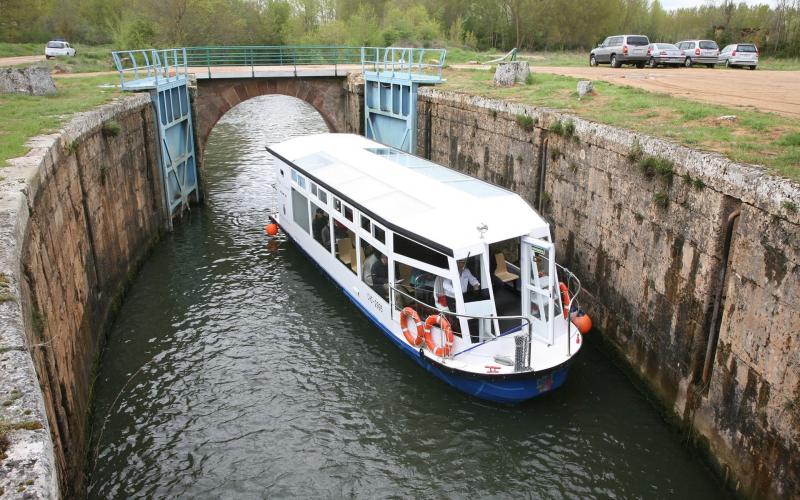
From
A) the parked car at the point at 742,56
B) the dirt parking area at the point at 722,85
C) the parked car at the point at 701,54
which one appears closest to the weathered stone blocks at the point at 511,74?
the dirt parking area at the point at 722,85

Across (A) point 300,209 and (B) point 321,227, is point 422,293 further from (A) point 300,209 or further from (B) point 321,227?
(A) point 300,209

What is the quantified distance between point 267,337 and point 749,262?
335 inches

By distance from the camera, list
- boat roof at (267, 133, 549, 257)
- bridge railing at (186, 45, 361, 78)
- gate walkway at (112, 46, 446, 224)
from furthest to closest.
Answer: bridge railing at (186, 45, 361, 78), gate walkway at (112, 46, 446, 224), boat roof at (267, 133, 549, 257)

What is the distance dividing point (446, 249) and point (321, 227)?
5.51 metres

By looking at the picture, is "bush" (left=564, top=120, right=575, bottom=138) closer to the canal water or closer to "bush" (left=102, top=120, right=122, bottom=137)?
the canal water

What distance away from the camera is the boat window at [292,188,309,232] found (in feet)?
52.1

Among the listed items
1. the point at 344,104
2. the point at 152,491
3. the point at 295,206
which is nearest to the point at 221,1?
the point at 344,104

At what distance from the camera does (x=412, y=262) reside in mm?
→ 10750

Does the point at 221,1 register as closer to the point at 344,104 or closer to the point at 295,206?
the point at 344,104

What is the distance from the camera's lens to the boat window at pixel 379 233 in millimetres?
11615

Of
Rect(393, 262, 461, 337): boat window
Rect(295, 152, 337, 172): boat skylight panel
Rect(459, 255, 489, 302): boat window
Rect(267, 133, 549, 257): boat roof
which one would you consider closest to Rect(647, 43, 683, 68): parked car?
Rect(267, 133, 549, 257): boat roof

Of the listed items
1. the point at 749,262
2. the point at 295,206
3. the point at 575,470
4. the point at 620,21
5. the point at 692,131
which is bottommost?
the point at 575,470

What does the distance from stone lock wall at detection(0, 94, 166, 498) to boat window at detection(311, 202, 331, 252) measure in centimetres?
446

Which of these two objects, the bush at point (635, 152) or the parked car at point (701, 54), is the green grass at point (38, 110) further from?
the parked car at point (701, 54)
